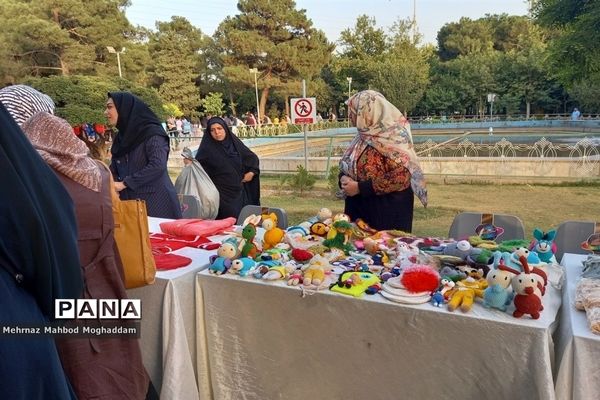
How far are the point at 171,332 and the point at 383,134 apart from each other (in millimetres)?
1558

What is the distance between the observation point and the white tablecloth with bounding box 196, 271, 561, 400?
Answer: 150cm

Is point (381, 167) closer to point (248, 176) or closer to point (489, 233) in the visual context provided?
point (489, 233)

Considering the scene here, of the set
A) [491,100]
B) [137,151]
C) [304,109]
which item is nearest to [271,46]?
[491,100]

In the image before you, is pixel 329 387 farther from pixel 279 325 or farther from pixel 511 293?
pixel 511 293

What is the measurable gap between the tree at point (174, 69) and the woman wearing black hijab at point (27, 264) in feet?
101

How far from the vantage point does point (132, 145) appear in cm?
313

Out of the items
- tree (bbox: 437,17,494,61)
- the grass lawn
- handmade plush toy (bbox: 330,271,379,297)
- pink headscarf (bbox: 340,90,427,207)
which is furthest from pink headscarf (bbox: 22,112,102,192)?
tree (bbox: 437,17,494,61)

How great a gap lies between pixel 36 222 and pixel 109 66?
2657 cm

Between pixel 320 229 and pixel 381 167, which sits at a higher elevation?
pixel 381 167

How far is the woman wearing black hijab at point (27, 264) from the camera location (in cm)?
106

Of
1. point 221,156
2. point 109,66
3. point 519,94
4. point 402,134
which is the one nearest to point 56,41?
point 109,66

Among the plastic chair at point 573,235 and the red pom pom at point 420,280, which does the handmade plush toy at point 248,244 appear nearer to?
the red pom pom at point 420,280

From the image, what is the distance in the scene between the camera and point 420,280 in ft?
5.45

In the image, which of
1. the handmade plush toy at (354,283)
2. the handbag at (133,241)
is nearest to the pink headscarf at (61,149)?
the handbag at (133,241)
